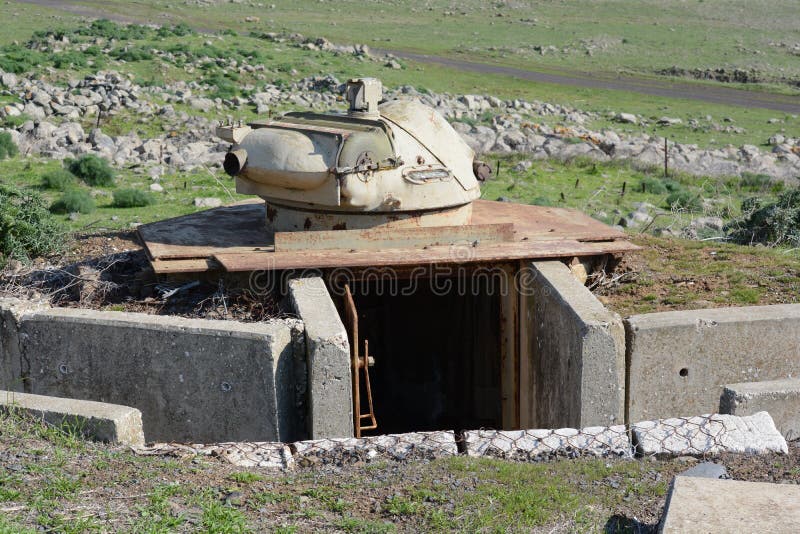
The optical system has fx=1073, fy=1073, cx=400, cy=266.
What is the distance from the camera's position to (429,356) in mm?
11914

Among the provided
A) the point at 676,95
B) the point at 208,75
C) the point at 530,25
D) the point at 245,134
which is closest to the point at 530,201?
the point at 245,134

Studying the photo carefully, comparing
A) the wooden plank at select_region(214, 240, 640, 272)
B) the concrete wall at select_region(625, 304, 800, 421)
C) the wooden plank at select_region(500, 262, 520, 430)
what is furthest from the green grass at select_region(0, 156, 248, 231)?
the concrete wall at select_region(625, 304, 800, 421)

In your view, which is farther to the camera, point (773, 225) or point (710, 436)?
point (773, 225)

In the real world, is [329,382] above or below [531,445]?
above

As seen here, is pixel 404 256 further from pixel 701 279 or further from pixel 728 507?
pixel 728 507

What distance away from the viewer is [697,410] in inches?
310

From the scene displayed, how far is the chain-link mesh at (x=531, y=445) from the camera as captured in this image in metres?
6.52

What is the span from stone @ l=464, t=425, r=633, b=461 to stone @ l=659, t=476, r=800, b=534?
1177mm

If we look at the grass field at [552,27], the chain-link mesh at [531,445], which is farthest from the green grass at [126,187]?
the grass field at [552,27]

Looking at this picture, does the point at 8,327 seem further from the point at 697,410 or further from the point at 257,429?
the point at 697,410

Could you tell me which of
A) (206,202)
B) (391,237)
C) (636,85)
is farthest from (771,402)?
(636,85)

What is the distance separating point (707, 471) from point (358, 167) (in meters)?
3.81

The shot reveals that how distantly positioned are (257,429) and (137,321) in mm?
1170

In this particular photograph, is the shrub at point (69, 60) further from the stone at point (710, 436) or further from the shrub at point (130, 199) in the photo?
the stone at point (710, 436)
